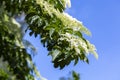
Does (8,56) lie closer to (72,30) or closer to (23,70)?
(23,70)

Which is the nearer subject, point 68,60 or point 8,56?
point 68,60

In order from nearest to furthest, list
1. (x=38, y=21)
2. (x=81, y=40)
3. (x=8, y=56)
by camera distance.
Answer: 1. (x=81, y=40)
2. (x=38, y=21)
3. (x=8, y=56)

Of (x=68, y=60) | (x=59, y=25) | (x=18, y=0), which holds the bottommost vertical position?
(x=68, y=60)

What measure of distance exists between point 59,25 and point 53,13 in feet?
0.40

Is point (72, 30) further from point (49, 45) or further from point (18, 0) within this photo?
point (18, 0)

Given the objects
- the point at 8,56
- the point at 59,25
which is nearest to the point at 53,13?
the point at 59,25

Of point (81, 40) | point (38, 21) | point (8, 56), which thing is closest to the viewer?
point (81, 40)

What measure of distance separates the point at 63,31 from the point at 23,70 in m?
0.85

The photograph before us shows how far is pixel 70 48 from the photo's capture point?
3498 mm

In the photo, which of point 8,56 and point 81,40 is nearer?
point 81,40

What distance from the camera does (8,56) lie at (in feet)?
13.6

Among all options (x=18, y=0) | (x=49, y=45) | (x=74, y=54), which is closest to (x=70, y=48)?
(x=74, y=54)

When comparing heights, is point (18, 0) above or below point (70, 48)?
above

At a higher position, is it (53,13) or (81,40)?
(53,13)
